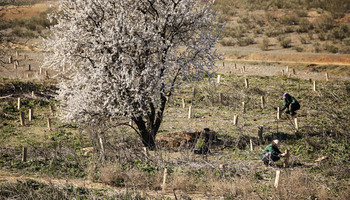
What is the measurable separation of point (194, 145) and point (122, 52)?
463 cm

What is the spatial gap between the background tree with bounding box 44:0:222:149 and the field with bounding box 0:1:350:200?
131cm

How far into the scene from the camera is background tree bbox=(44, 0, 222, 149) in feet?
44.1

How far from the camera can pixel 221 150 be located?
1520 centimetres

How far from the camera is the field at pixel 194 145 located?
33.4 feet

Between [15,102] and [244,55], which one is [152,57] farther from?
[244,55]

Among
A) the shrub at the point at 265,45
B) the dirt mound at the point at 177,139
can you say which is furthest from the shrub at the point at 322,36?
the dirt mound at the point at 177,139

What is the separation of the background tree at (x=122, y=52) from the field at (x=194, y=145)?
1307 millimetres

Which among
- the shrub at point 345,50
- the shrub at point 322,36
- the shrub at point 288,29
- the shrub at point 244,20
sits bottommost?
the shrub at point 345,50

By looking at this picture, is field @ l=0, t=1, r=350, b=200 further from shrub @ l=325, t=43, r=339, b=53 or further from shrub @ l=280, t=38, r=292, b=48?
shrub @ l=280, t=38, r=292, b=48

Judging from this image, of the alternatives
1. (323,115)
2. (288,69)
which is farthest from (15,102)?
(288,69)

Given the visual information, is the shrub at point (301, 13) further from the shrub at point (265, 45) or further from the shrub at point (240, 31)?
the shrub at point (265, 45)

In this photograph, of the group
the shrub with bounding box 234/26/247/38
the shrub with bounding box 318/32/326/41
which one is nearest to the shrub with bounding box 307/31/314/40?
the shrub with bounding box 318/32/326/41

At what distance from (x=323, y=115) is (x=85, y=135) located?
11622 mm

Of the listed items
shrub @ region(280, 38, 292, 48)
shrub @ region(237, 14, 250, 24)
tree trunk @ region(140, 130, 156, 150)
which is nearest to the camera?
tree trunk @ region(140, 130, 156, 150)
